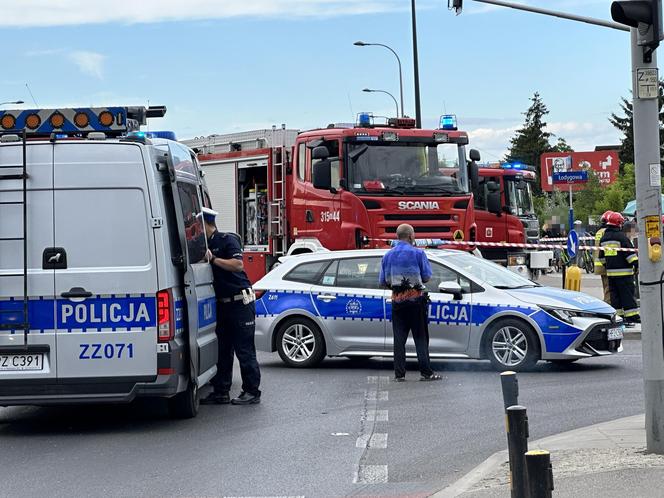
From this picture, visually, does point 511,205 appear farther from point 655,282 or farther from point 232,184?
point 655,282

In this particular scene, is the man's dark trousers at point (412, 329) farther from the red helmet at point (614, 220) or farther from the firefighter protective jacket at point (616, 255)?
the red helmet at point (614, 220)

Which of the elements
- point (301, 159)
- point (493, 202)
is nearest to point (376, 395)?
point (301, 159)

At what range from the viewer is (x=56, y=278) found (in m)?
9.41

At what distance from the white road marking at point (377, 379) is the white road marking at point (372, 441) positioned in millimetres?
3313

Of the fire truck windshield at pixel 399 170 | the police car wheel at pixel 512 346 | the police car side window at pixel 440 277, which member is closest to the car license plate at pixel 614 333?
the police car wheel at pixel 512 346

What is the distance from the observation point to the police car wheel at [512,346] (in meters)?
13.0

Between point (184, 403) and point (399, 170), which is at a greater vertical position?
A: point (399, 170)

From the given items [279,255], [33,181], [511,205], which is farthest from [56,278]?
[511,205]

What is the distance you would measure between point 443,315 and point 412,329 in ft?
2.79

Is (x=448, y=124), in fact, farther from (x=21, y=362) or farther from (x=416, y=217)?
(x=21, y=362)

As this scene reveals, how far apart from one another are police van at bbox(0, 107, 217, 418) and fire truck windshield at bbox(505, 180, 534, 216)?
19823 millimetres

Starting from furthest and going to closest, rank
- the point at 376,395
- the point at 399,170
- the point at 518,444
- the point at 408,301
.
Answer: the point at 399,170, the point at 408,301, the point at 376,395, the point at 518,444

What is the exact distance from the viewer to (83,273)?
9414 millimetres

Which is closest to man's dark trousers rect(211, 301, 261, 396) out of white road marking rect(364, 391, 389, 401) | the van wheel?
the van wheel
